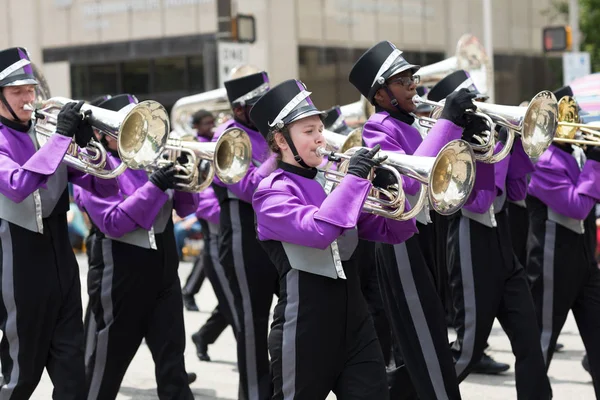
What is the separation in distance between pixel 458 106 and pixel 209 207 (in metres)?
Answer: 4.32

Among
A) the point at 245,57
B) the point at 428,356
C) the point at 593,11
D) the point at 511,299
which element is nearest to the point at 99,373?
the point at 428,356

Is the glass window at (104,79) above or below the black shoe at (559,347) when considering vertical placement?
above

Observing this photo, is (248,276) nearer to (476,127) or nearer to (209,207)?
(476,127)

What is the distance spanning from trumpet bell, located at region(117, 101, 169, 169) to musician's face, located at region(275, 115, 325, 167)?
1.19 meters

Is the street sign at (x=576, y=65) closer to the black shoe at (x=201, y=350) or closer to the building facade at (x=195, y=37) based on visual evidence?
the building facade at (x=195, y=37)

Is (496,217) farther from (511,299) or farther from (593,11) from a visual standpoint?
(593,11)

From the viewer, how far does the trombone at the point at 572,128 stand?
Answer: 19.9 feet

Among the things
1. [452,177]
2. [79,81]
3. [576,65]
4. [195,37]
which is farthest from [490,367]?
[79,81]

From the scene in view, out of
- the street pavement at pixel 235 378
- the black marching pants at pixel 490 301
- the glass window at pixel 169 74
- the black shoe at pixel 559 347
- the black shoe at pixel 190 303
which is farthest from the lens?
the glass window at pixel 169 74

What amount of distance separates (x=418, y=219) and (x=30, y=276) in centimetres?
193

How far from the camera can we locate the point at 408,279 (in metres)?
5.38

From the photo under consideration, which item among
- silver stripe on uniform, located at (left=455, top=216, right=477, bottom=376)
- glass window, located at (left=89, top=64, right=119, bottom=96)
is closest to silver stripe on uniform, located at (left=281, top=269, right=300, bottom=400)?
silver stripe on uniform, located at (left=455, top=216, right=477, bottom=376)

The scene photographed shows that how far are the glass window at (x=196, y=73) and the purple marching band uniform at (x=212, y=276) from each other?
14134mm

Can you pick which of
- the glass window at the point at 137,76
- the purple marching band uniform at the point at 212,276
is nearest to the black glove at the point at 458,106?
the purple marching band uniform at the point at 212,276
